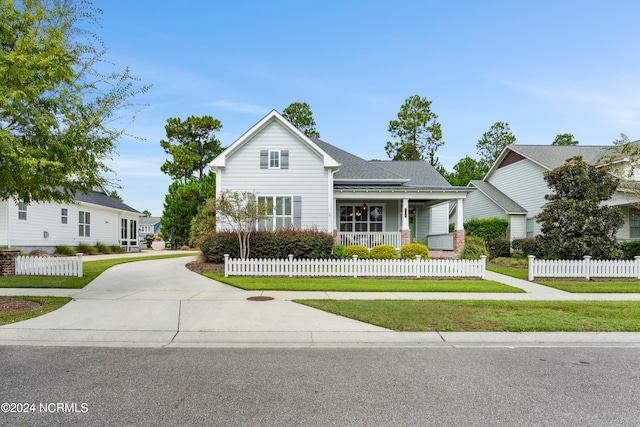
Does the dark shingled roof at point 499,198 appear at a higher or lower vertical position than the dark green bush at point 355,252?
higher

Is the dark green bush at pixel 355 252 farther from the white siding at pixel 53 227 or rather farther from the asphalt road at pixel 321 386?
the white siding at pixel 53 227

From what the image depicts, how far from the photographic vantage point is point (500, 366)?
16.2 ft

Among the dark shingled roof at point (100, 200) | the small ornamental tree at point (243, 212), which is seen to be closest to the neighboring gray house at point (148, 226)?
the dark shingled roof at point (100, 200)

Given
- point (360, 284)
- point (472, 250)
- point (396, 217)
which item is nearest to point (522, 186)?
point (396, 217)

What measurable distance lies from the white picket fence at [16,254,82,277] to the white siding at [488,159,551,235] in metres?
24.2

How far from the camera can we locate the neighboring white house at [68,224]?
19.9 meters

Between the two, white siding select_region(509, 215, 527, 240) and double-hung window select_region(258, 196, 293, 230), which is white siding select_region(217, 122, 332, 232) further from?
white siding select_region(509, 215, 527, 240)

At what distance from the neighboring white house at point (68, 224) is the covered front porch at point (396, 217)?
40.8 ft

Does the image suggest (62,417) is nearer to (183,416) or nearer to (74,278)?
(183,416)

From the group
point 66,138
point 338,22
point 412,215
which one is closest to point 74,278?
point 66,138

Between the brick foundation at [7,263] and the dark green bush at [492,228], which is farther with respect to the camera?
the dark green bush at [492,228]

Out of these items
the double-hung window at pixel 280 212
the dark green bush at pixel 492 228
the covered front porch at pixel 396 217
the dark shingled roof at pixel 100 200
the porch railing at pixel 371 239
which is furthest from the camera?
the dark shingled roof at pixel 100 200

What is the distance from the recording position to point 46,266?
1308 cm

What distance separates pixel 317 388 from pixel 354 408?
0.64 meters
